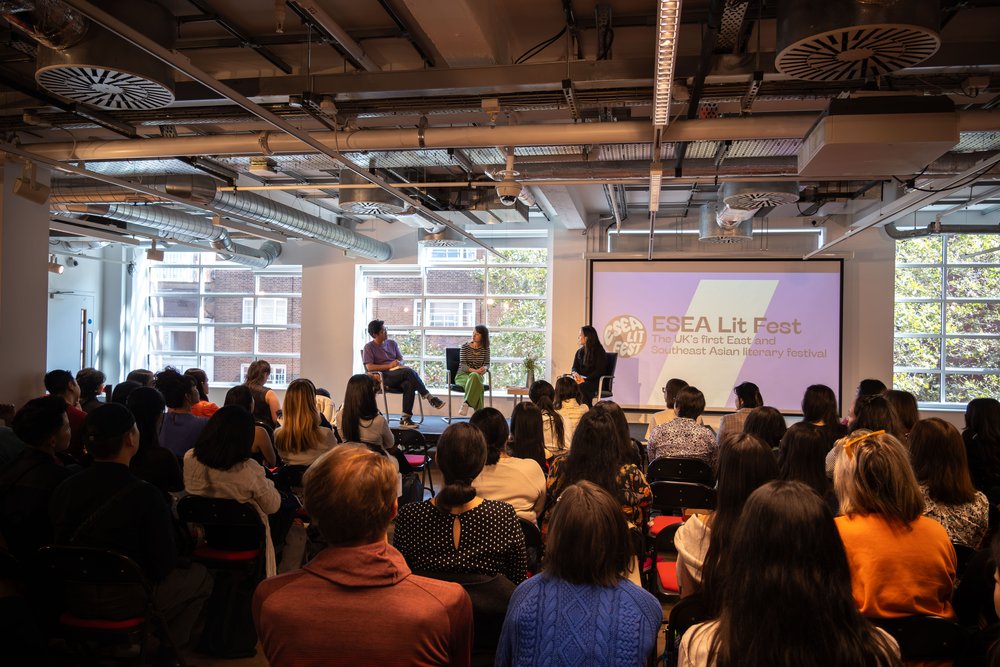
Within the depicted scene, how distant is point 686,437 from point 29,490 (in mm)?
3757

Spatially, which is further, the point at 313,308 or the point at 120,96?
the point at 313,308

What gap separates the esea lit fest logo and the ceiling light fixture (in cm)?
663

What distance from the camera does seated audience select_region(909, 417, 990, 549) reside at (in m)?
2.85

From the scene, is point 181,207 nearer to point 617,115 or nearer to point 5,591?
point 617,115

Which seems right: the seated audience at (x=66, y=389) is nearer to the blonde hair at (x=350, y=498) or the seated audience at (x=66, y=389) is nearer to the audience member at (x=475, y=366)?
the blonde hair at (x=350, y=498)

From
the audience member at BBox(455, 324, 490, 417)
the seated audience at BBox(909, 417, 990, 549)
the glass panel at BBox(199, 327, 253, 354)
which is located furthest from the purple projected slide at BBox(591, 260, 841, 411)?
the seated audience at BBox(909, 417, 990, 549)

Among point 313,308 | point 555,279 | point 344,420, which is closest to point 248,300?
point 313,308

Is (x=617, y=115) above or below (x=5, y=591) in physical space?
above

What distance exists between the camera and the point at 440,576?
7.43 ft

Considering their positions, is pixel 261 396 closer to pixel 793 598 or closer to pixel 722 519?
pixel 722 519

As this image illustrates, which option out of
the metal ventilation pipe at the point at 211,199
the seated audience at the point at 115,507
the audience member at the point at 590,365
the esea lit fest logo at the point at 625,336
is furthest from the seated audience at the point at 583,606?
the esea lit fest logo at the point at 625,336

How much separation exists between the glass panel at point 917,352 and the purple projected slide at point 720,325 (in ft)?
4.55

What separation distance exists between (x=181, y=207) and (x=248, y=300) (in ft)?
11.5

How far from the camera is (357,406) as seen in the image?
183 inches
